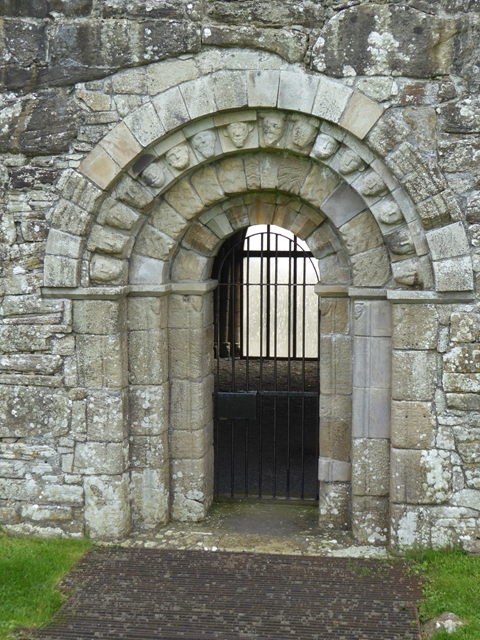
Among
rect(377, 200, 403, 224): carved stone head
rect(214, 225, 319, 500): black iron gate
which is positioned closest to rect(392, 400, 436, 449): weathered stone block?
rect(214, 225, 319, 500): black iron gate

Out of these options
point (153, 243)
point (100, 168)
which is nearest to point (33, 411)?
point (153, 243)

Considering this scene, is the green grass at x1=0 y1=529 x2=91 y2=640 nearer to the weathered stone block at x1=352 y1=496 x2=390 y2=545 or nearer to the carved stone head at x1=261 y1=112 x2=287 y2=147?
the weathered stone block at x1=352 y1=496 x2=390 y2=545

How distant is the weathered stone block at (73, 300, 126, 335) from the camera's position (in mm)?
5461

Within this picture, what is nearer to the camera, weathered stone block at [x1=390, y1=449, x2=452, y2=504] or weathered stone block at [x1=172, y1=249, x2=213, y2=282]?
weathered stone block at [x1=390, y1=449, x2=452, y2=504]

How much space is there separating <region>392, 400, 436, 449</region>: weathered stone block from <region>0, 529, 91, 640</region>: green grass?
248cm

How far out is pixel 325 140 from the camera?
514 centimetres

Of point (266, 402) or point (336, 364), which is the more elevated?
point (336, 364)

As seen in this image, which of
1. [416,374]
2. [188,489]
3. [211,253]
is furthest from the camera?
[188,489]

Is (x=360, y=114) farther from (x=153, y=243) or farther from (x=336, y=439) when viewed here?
(x=336, y=439)

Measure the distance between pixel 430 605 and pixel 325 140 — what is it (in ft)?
10.3

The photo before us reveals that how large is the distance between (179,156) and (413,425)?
2.54 m

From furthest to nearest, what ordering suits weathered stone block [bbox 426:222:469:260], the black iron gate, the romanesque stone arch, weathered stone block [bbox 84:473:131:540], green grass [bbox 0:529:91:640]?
the black iron gate
weathered stone block [bbox 84:473:131:540]
the romanesque stone arch
weathered stone block [bbox 426:222:469:260]
green grass [bbox 0:529:91:640]

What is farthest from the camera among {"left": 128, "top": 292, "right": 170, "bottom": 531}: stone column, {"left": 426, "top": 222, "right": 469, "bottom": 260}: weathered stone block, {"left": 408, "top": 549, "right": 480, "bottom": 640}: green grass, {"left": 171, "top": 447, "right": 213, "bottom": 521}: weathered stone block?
{"left": 171, "top": 447, "right": 213, "bottom": 521}: weathered stone block

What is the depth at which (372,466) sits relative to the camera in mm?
5465
